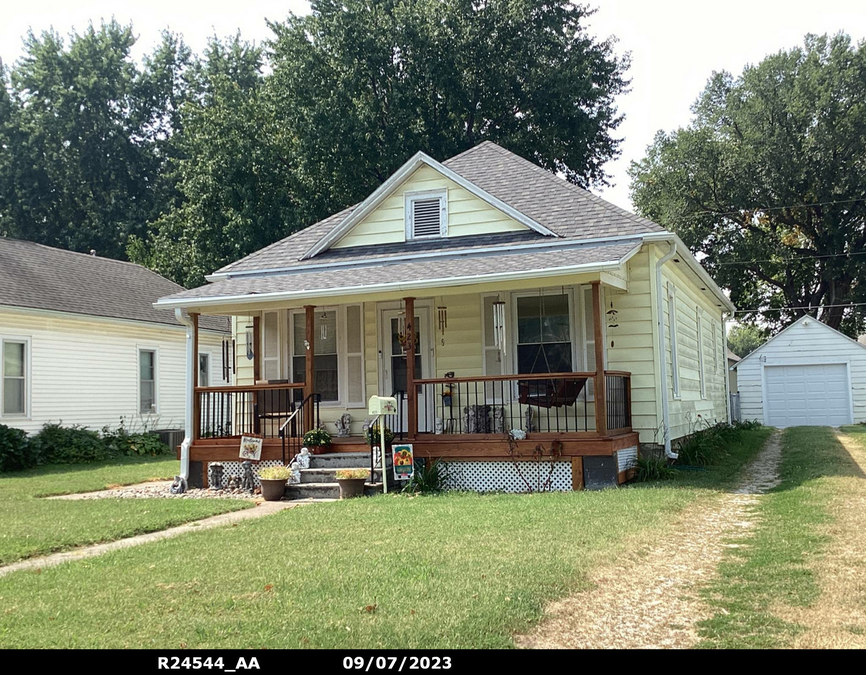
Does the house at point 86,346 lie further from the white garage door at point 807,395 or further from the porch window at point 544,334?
the white garage door at point 807,395

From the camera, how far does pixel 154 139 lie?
44.4 m

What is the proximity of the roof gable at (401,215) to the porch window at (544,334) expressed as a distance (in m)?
1.14

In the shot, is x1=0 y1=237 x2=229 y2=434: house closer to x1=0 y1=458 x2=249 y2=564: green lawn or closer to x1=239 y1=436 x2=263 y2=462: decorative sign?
x1=0 y1=458 x2=249 y2=564: green lawn

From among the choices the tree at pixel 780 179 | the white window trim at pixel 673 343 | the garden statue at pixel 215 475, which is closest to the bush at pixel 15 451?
the garden statue at pixel 215 475

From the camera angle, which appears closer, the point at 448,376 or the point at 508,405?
the point at 508,405

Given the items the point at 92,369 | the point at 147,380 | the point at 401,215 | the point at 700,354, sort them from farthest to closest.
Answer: the point at 147,380, the point at 92,369, the point at 700,354, the point at 401,215

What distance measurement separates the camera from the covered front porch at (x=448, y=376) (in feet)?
38.2

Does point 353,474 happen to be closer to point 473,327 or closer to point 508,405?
point 508,405

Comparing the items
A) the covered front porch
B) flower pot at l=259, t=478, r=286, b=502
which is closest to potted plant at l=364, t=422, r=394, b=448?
the covered front porch

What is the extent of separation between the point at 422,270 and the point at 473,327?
1.57 metres

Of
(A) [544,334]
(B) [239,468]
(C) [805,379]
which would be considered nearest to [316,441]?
(B) [239,468]

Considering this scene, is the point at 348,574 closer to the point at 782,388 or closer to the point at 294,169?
the point at 294,169

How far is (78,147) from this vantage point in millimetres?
41750

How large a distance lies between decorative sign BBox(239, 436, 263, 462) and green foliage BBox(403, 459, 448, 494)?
254cm
